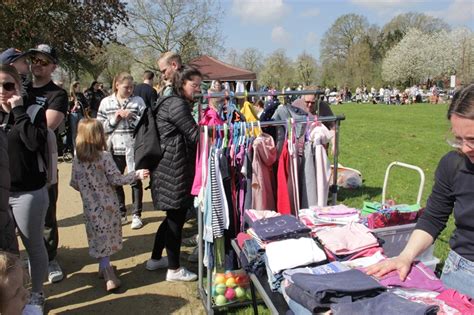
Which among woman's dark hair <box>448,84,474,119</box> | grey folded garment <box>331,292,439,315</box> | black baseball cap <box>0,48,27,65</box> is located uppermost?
black baseball cap <box>0,48,27,65</box>

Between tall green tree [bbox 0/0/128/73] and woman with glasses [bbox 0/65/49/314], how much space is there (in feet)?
33.0

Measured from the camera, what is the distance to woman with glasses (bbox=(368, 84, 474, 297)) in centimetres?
184

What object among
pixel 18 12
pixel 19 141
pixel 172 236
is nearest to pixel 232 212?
pixel 172 236

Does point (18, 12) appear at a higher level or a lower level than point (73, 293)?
higher

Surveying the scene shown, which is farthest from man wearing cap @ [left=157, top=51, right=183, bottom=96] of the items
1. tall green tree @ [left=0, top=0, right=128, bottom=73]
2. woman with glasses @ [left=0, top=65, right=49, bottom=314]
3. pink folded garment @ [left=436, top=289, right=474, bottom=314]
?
tall green tree @ [left=0, top=0, right=128, bottom=73]

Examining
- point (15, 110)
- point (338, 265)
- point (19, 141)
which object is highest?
point (15, 110)

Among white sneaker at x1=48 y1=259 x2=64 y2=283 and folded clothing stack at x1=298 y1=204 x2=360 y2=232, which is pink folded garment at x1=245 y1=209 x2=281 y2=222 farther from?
white sneaker at x1=48 y1=259 x2=64 y2=283

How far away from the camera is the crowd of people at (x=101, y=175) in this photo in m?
1.99

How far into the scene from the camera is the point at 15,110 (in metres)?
2.72

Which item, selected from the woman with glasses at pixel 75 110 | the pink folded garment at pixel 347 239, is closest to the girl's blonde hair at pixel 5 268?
the pink folded garment at pixel 347 239

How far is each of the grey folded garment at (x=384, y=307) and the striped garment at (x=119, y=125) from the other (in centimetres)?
393

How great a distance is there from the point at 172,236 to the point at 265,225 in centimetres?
135

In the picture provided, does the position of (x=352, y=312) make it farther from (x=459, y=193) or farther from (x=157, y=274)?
(x=157, y=274)

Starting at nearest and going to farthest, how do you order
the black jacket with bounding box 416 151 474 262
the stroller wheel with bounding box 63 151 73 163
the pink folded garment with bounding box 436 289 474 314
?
1. the pink folded garment with bounding box 436 289 474 314
2. the black jacket with bounding box 416 151 474 262
3. the stroller wheel with bounding box 63 151 73 163
